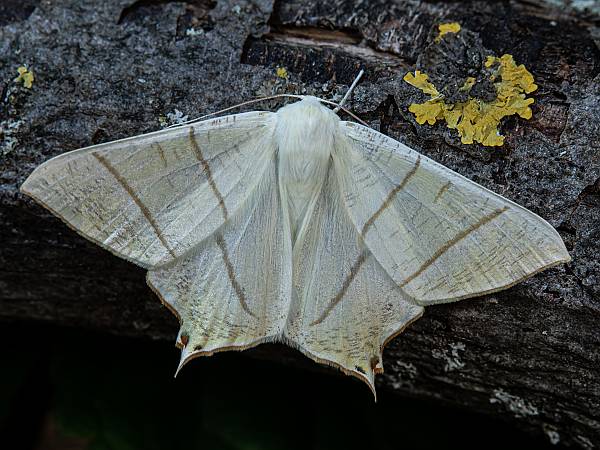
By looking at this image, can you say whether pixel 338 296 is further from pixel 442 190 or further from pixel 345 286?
pixel 442 190

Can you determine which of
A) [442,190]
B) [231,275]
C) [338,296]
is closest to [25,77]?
[231,275]

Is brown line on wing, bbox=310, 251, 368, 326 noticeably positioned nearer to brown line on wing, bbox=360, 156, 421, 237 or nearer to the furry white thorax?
brown line on wing, bbox=360, 156, 421, 237

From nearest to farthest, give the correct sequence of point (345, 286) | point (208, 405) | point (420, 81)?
point (345, 286), point (420, 81), point (208, 405)

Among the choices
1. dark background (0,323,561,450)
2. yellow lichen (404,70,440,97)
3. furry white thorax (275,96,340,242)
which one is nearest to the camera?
furry white thorax (275,96,340,242)

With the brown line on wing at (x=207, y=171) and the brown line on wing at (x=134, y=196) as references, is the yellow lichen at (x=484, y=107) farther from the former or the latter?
the brown line on wing at (x=134, y=196)

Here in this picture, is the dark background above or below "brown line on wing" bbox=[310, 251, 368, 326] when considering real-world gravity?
below

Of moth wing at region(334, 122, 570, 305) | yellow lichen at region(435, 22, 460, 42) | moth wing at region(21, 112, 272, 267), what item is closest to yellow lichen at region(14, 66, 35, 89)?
moth wing at region(21, 112, 272, 267)

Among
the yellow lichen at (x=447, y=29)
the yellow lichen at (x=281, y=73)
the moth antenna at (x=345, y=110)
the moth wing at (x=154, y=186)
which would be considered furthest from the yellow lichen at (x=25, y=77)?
the yellow lichen at (x=447, y=29)

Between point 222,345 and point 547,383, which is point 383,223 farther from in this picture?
point 547,383
